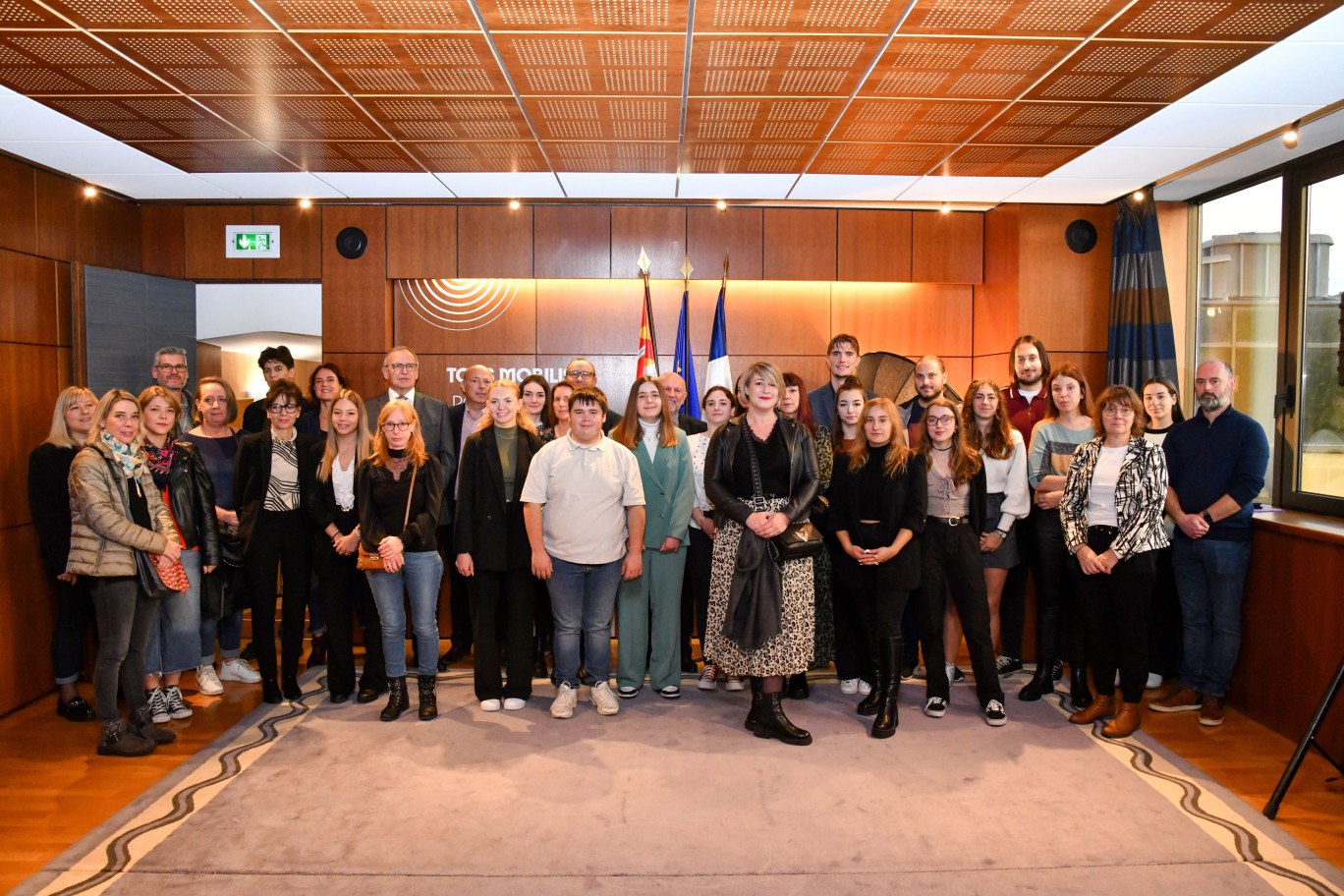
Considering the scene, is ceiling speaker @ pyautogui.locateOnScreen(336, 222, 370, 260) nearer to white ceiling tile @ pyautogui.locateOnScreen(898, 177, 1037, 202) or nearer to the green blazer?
the green blazer

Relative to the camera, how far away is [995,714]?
404 centimetres

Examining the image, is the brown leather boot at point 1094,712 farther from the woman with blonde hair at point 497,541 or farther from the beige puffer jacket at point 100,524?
the beige puffer jacket at point 100,524

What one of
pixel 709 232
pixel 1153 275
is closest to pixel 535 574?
pixel 709 232

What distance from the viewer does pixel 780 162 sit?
5465mm

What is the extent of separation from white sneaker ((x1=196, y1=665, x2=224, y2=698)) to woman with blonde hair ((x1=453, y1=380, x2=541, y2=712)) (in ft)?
4.67

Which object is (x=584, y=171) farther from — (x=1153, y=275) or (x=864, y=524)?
(x=1153, y=275)

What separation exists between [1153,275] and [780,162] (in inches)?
110

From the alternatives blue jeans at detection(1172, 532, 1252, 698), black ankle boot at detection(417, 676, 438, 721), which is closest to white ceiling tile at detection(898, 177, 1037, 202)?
blue jeans at detection(1172, 532, 1252, 698)

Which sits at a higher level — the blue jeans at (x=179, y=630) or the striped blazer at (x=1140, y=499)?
the striped blazer at (x=1140, y=499)

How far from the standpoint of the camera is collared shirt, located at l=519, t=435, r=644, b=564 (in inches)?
162

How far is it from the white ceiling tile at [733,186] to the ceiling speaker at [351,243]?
2528 millimetres

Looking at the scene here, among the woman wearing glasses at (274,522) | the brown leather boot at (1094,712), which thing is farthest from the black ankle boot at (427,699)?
the brown leather boot at (1094,712)

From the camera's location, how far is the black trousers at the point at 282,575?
168 inches

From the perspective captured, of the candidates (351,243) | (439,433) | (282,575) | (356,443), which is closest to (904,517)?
(356,443)
